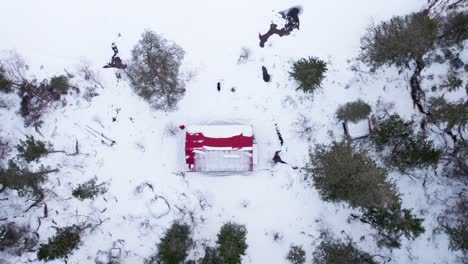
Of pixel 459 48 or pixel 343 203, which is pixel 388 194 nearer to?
pixel 343 203

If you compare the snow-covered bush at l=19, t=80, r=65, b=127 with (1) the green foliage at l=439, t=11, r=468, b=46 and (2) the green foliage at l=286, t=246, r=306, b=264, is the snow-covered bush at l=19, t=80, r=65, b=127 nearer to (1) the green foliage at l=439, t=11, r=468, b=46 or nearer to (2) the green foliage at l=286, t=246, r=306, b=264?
(2) the green foliage at l=286, t=246, r=306, b=264

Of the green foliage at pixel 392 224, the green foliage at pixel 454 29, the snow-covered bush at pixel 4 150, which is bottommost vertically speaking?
the green foliage at pixel 392 224

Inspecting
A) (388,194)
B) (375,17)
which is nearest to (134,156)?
(388,194)

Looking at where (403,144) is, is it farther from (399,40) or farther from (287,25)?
(287,25)

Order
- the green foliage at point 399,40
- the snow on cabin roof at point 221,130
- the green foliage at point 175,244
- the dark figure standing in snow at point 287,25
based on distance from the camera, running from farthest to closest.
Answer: the dark figure standing in snow at point 287,25 → the snow on cabin roof at point 221,130 → the green foliage at point 175,244 → the green foliage at point 399,40

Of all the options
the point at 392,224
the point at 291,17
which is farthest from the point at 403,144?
the point at 291,17

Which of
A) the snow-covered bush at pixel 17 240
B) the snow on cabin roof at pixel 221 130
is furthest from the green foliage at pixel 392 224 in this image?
the snow-covered bush at pixel 17 240

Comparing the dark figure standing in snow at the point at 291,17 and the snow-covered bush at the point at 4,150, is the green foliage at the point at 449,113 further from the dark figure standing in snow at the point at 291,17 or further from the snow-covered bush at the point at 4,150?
the snow-covered bush at the point at 4,150
